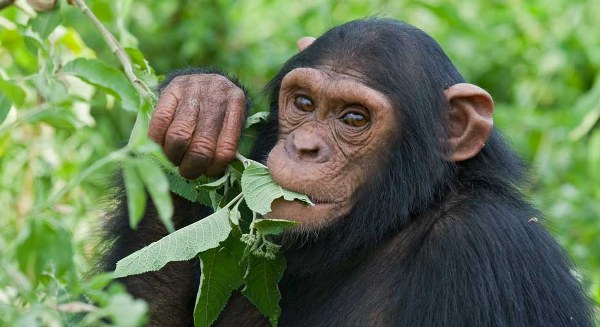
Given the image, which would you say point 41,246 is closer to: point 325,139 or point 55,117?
point 55,117

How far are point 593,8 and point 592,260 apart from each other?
4286mm

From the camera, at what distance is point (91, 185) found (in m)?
7.52

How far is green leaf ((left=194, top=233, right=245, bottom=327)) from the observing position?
4.73 m

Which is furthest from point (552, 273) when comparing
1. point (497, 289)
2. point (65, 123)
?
point (65, 123)

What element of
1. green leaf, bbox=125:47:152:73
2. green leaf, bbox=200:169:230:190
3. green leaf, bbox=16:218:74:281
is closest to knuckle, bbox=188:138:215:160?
green leaf, bbox=200:169:230:190

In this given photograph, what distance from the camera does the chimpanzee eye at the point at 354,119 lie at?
509cm

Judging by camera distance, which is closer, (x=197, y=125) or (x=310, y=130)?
(x=197, y=125)

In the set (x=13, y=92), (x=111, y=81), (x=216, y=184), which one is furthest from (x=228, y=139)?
(x=13, y=92)

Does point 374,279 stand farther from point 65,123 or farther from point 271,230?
point 65,123

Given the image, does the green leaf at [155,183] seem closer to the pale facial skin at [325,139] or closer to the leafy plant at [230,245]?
the leafy plant at [230,245]

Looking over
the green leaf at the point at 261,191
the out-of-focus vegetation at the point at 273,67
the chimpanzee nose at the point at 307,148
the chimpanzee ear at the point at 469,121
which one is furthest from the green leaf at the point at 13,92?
the chimpanzee ear at the point at 469,121

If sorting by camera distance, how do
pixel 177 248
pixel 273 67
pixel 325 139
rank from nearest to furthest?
1. pixel 177 248
2. pixel 325 139
3. pixel 273 67

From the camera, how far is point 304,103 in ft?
17.1

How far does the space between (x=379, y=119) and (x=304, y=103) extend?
40 centimetres
